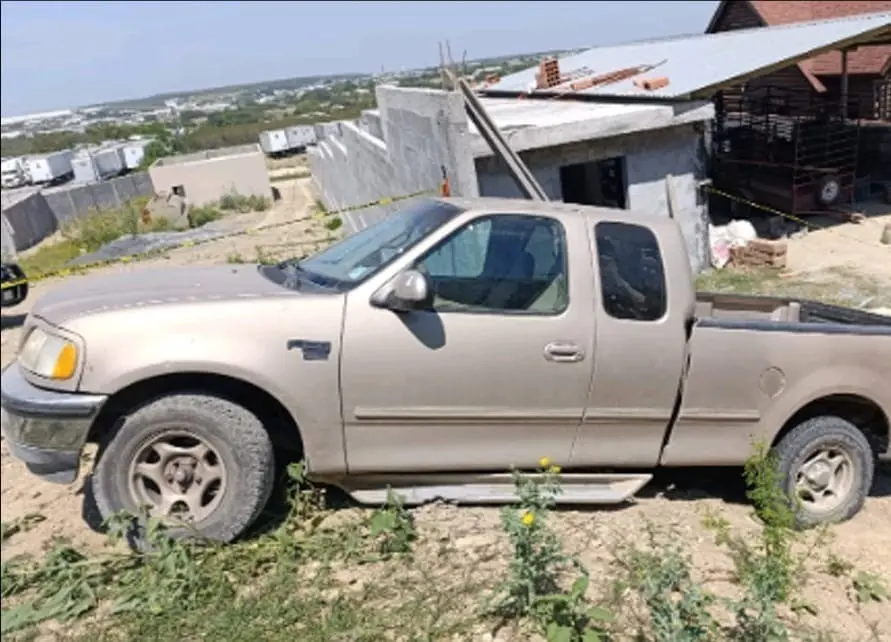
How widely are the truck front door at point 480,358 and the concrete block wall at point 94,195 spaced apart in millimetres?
25049

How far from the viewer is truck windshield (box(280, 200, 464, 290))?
3.98 metres

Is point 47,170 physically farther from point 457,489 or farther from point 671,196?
point 457,489

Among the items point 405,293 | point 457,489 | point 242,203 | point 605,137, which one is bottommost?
point 242,203

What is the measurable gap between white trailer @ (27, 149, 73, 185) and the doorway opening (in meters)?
30.4

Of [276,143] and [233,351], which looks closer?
[233,351]

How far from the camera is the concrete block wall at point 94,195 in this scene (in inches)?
1115

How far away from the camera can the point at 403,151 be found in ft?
38.4

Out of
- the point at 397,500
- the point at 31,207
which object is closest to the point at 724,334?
the point at 397,500

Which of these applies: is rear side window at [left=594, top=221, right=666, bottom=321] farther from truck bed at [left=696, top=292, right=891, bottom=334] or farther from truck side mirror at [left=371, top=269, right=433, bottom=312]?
truck side mirror at [left=371, top=269, right=433, bottom=312]

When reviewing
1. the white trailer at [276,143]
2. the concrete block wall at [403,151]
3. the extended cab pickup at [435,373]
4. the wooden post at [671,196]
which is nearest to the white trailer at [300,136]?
the white trailer at [276,143]

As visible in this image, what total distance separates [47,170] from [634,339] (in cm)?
4067

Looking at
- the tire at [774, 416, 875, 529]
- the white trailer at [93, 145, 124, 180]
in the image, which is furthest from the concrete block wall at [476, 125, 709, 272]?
the white trailer at [93, 145, 124, 180]

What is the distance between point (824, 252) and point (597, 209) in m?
6.22

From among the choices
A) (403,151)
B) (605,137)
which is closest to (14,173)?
(403,151)
